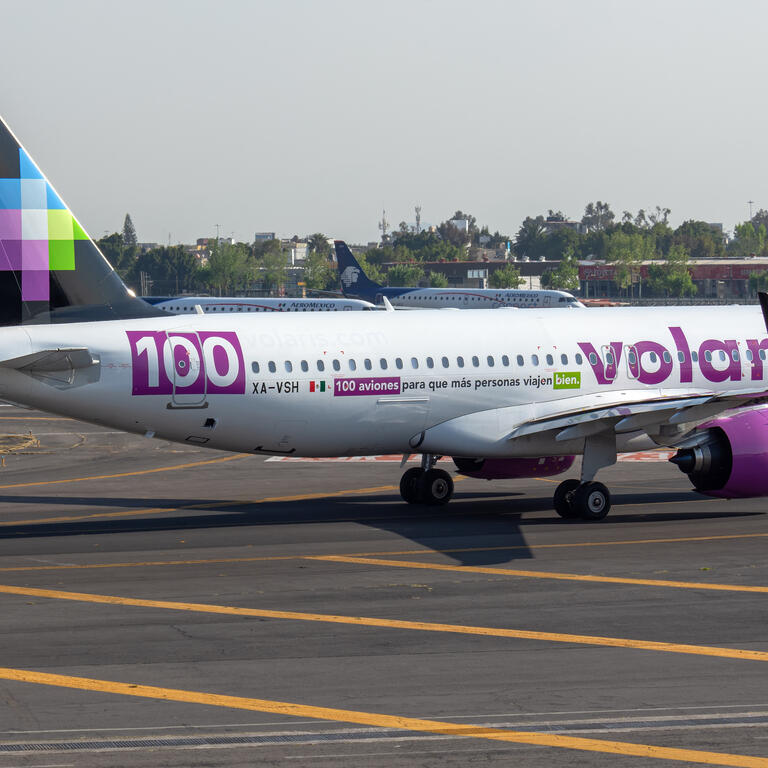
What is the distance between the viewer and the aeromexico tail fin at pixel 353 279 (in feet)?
508

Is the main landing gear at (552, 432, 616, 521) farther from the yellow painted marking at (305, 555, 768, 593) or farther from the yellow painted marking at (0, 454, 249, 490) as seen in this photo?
the yellow painted marking at (0, 454, 249, 490)

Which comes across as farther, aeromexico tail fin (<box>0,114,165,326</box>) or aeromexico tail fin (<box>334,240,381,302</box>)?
aeromexico tail fin (<box>334,240,381,302</box>)

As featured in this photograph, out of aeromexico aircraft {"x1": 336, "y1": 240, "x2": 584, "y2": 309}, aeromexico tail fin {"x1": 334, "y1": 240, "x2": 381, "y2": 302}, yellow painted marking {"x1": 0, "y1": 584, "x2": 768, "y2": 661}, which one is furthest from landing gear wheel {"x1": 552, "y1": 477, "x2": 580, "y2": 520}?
aeromexico tail fin {"x1": 334, "y1": 240, "x2": 381, "y2": 302}

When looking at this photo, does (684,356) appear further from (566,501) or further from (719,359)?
(566,501)

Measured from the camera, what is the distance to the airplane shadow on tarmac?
29734 millimetres

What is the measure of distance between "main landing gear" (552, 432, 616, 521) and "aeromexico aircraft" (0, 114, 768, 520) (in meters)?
0.04

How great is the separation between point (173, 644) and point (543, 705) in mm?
6410

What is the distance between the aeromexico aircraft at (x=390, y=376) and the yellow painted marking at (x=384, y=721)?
37.8 ft

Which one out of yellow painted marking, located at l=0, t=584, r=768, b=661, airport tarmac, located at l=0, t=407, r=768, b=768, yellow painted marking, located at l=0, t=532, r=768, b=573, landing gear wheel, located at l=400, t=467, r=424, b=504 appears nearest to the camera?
airport tarmac, located at l=0, t=407, r=768, b=768

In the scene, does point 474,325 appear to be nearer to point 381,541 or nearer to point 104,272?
point 381,541

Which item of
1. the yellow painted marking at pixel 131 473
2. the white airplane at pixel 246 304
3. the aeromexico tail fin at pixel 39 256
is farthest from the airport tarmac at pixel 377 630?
the white airplane at pixel 246 304

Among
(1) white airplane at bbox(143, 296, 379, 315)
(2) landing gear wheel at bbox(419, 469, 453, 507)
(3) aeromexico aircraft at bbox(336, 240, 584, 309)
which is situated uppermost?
(3) aeromexico aircraft at bbox(336, 240, 584, 309)

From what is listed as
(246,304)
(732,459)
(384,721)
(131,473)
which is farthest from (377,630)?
(246,304)

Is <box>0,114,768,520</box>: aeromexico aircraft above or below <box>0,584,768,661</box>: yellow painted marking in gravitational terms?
above
